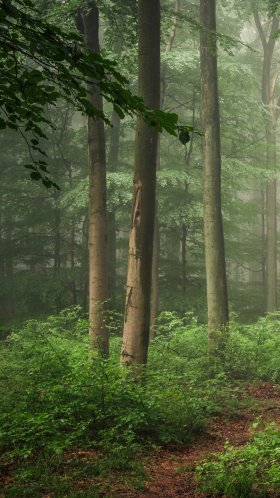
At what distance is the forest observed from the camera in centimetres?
457

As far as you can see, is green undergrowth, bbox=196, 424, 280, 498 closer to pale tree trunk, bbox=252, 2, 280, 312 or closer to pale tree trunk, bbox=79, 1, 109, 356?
pale tree trunk, bbox=79, 1, 109, 356

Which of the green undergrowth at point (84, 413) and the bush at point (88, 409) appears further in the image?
the bush at point (88, 409)

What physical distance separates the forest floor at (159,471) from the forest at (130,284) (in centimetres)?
3

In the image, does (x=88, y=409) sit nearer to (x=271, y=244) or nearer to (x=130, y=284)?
(x=130, y=284)

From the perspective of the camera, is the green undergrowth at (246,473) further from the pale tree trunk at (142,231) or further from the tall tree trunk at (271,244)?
the tall tree trunk at (271,244)

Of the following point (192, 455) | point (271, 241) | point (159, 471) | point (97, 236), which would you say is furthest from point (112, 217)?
point (159, 471)

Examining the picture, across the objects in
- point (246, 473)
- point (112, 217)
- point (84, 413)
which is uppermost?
point (112, 217)

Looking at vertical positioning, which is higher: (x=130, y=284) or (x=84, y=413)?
(x=130, y=284)

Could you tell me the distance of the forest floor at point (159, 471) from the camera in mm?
4883

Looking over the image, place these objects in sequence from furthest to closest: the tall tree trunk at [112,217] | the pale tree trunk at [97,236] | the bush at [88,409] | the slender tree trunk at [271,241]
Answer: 1. the slender tree trunk at [271,241]
2. the tall tree trunk at [112,217]
3. the pale tree trunk at [97,236]
4. the bush at [88,409]

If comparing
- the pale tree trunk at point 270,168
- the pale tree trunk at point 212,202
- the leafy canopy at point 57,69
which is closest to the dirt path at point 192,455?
the pale tree trunk at point 212,202

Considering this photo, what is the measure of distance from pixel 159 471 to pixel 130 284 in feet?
10.2

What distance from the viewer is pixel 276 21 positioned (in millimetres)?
21703

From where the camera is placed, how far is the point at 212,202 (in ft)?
38.1
